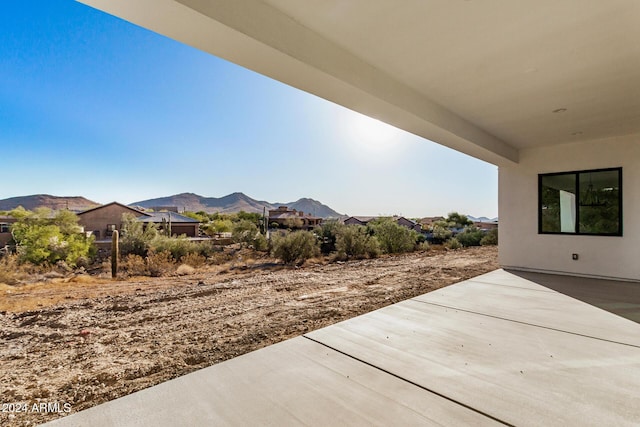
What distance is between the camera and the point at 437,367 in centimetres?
201

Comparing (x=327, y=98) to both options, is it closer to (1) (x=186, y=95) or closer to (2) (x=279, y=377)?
(2) (x=279, y=377)

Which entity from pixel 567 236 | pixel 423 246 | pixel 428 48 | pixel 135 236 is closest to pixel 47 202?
pixel 135 236

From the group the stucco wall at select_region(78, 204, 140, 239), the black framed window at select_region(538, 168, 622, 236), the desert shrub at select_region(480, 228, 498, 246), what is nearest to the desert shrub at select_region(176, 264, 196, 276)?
the stucco wall at select_region(78, 204, 140, 239)

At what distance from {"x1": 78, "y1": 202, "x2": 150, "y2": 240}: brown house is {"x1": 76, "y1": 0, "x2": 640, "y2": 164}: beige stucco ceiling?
Answer: 7697 millimetres

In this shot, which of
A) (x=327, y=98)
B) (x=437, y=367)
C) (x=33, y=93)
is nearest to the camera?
(x=437, y=367)

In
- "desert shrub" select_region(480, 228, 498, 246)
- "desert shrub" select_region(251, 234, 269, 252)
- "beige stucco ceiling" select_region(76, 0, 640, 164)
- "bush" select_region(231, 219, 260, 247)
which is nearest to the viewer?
"beige stucco ceiling" select_region(76, 0, 640, 164)

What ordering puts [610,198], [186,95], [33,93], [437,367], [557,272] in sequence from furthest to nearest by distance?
[186,95] < [33,93] < [557,272] < [610,198] < [437,367]

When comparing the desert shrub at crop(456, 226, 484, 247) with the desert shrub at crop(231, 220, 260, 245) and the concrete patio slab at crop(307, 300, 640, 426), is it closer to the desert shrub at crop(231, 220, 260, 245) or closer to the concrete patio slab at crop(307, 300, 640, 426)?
the desert shrub at crop(231, 220, 260, 245)

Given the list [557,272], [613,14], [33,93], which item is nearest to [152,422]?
[613,14]

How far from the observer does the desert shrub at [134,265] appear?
23.0 feet

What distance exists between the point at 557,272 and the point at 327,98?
5.51m

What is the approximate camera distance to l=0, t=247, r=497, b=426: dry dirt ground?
2020 mm

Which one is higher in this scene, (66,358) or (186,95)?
(186,95)

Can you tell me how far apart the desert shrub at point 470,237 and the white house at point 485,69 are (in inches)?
298
